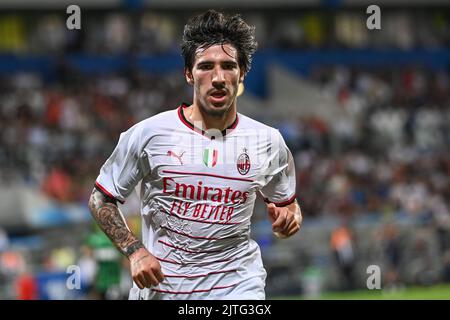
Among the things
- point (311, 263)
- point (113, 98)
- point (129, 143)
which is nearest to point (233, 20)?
point (129, 143)

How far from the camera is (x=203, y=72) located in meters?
5.60

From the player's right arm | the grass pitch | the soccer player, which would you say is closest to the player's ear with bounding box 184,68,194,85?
the soccer player

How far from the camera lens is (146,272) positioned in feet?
17.4

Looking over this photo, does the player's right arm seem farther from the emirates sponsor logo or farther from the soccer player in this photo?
the emirates sponsor logo

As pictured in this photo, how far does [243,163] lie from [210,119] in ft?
1.01

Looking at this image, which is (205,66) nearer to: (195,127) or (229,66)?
(229,66)

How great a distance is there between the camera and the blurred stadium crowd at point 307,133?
19484 millimetres

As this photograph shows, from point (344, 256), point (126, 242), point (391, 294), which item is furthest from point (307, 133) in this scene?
point (126, 242)

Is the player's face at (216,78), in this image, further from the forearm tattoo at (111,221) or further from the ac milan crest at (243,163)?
the forearm tattoo at (111,221)

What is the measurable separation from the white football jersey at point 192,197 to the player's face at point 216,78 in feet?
0.60

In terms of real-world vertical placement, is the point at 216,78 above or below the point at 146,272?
above

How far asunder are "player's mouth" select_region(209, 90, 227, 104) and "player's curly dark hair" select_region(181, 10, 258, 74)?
9.2 inches

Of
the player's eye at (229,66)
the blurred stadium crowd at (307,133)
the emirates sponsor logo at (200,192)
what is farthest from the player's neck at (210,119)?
the blurred stadium crowd at (307,133)

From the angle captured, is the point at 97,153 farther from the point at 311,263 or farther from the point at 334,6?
the point at 334,6
